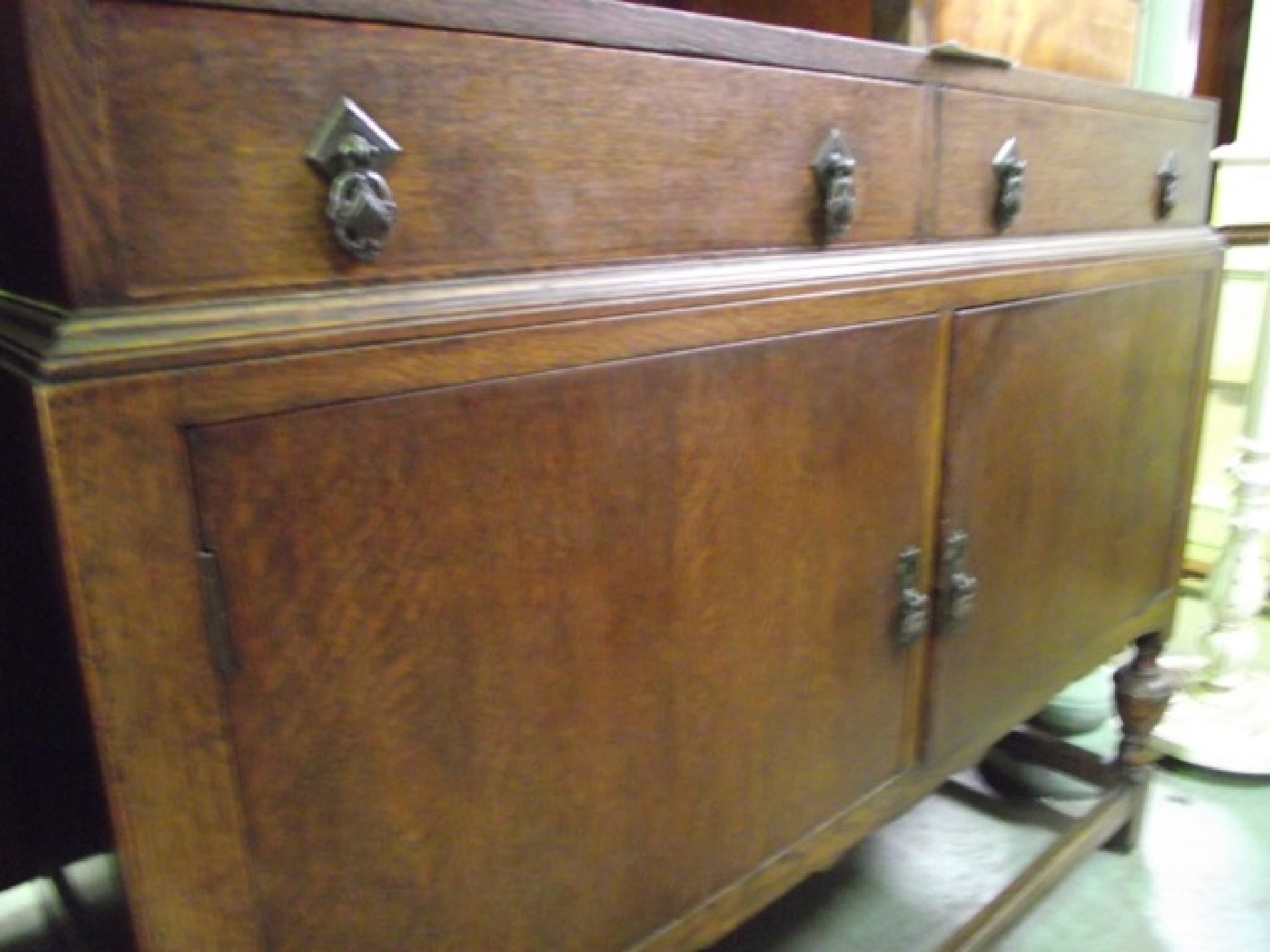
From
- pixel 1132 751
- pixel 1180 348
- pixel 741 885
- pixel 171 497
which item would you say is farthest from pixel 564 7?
pixel 1132 751

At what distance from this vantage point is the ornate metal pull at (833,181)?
0.60 m

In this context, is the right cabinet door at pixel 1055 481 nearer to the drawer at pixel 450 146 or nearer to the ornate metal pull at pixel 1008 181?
the ornate metal pull at pixel 1008 181

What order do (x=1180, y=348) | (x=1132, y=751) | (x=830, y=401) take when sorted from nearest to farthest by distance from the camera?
(x=830, y=401), (x=1180, y=348), (x=1132, y=751)

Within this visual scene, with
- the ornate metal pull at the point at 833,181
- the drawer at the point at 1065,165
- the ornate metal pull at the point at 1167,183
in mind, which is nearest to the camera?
the ornate metal pull at the point at 833,181

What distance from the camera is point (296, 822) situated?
437 mm

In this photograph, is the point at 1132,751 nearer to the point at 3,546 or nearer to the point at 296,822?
the point at 296,822

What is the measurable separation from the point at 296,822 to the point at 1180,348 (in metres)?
0.91

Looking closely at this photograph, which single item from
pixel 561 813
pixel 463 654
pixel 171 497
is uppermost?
pixel 171 497

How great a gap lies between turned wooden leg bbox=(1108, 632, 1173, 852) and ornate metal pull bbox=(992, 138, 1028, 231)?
0.63 metres

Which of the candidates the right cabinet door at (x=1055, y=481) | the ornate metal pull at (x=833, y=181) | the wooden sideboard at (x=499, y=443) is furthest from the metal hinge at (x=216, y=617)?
the right cabinet door at (x=1055, y=481)

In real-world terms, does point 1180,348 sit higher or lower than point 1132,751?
higher

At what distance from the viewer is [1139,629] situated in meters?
1.06

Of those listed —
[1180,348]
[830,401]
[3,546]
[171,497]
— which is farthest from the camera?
[1180,348]

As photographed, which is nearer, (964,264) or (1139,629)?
(964,264)
